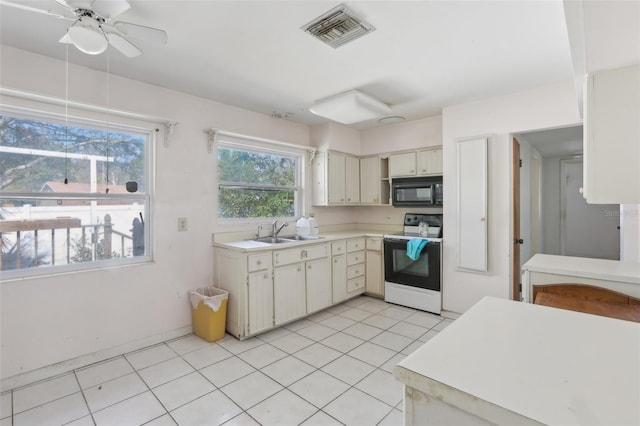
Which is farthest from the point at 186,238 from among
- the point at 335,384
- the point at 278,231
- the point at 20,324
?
the point at 335,384

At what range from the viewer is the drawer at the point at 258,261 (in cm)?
293

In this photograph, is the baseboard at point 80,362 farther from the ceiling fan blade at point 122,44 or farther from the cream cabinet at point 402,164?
the cream cabinet at point 402,164

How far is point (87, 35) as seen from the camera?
5.04 feet

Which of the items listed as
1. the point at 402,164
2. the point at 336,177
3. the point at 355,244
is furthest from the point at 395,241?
the point at 336,177

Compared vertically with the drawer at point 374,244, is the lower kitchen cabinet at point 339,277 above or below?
below

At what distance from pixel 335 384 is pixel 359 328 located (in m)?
1.05

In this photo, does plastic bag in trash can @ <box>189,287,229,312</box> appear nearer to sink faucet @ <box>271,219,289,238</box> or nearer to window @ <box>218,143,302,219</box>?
window @ <box>218,143,302,219</box>

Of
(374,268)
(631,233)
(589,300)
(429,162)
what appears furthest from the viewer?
(374,268)

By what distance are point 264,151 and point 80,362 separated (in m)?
2.75

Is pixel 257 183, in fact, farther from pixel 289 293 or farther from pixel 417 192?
pixel 417 192

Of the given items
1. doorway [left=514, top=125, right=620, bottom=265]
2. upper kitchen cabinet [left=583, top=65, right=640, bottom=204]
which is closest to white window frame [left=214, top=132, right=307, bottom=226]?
upper kitchen cabinet [left=583, top=65, right=640, bottom=204]

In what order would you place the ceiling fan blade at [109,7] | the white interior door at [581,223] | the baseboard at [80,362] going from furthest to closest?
the white interior door at [581,223] < the baseboard at [80,362] < the ceiling fan blade at [109,7]

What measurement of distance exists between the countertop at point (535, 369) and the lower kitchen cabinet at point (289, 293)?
2293 mm

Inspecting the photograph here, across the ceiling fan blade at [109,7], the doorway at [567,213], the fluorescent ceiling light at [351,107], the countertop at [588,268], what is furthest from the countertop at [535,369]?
the doorway at [567,213]
